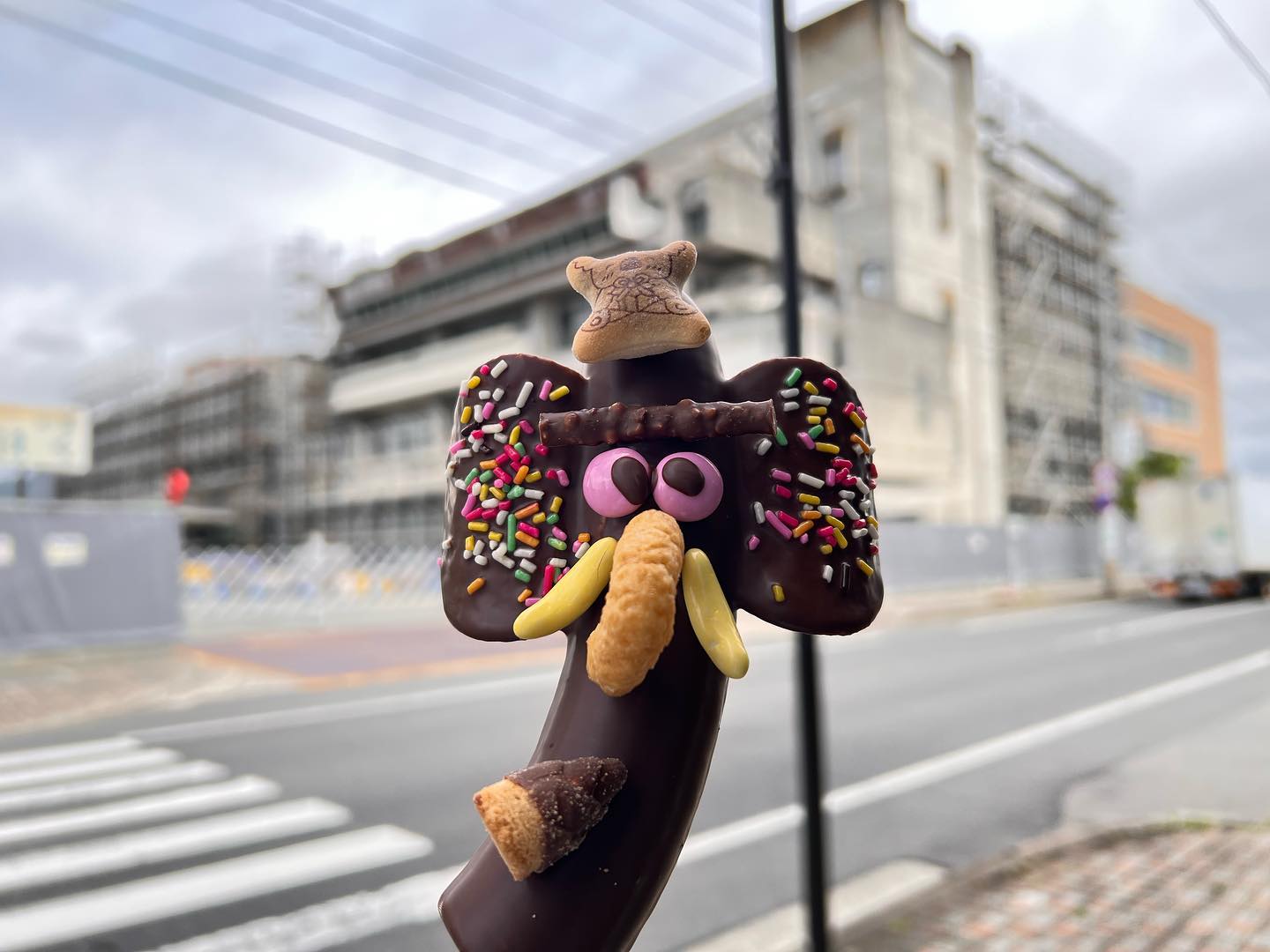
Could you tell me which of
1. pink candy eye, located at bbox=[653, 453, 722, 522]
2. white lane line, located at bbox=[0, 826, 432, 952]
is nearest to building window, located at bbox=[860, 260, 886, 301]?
white lane line, located at bbox=[0, 826, 432, 952]

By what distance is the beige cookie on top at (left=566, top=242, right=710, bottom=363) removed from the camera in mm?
1304

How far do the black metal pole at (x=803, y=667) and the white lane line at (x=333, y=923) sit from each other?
5.35 ft

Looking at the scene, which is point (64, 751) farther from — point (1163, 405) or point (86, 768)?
point (1163, 405)

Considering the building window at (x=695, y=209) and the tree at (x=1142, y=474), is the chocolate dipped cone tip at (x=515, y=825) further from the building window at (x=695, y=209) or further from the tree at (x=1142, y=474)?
the tree at (x=1142, y=474)

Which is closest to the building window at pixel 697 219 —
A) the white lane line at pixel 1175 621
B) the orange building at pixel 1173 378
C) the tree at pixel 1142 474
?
the white lane line at pixel 1175 621

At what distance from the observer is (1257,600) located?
20.0 metres

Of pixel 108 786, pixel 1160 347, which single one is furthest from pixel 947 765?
pixel 1160 347

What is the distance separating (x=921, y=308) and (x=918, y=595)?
6099 millimetres

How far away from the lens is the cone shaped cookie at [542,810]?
110 centimetres

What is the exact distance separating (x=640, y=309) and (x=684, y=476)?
0.24 m

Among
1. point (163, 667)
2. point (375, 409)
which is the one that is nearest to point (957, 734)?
point (163, 667)

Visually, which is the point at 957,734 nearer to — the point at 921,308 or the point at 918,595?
the point at 918,595

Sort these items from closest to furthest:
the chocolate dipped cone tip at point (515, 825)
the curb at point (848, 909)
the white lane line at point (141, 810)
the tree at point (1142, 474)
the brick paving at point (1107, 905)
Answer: the chocolate dipped cone tip at point (515, 825) < the brick paving at point (1107, 905) < the curb at point (848, 909) < the white lane line at point (141, 810) < the tree at point (1142, 474)

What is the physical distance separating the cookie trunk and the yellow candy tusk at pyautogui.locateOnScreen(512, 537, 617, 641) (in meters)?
0.08
